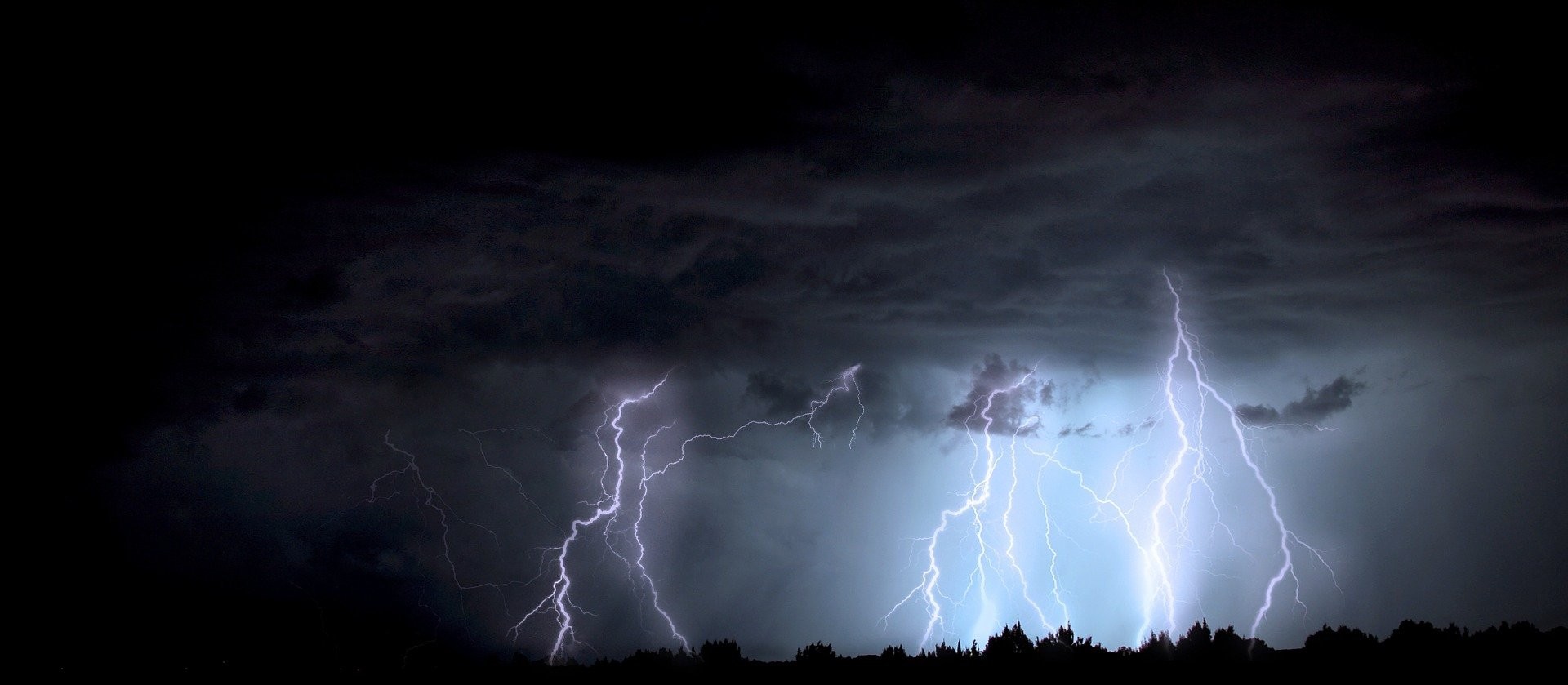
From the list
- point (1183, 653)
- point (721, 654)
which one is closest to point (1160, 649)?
point (1183, 653)

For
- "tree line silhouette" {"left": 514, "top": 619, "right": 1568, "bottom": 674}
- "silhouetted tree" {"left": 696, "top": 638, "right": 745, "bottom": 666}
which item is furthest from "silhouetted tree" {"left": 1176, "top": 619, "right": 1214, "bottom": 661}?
"silhouetted tree" {"left": 696, "top": 638, "right": 745, "bottom": 666}

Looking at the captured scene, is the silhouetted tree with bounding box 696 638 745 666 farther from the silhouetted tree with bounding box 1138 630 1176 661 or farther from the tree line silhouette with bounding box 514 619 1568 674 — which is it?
the silhouetted tree with bounding box 1138 630 1176 661

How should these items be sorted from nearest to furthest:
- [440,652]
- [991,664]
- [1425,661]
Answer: [1425,661] → [991,664] → [440,652]

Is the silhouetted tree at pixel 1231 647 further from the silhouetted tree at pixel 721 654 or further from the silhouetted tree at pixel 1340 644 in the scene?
the silhouetted tree at pixel 721 654

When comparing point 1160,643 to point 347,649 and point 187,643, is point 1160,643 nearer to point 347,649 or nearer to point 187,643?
point 347,649

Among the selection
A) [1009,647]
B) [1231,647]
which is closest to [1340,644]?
[1231,647]

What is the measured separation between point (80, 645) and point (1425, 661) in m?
41.3

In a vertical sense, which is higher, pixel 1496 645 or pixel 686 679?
pixel 1496 645

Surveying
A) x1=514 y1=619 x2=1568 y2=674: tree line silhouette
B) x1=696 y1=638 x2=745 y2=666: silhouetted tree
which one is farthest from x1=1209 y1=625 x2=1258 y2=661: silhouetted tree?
x1=696 y1=638 x2=745 y2=666: silhouetted tree

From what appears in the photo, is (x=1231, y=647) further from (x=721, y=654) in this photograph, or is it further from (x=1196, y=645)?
(x=721, y=654)

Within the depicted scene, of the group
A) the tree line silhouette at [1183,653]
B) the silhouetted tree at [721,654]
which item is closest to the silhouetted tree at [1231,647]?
the tree line silhouette at [1183,653]

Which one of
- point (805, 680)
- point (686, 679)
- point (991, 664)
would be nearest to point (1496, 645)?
point (991, 664)

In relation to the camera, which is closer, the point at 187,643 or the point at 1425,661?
the point at 1425,661

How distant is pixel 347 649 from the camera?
30109 mm
